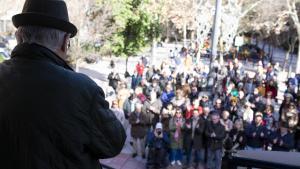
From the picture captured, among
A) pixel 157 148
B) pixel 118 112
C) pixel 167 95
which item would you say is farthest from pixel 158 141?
pixel 167 95

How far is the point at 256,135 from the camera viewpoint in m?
9.41

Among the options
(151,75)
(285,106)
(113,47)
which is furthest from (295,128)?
(113,47)

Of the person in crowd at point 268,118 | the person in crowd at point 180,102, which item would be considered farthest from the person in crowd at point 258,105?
the person in crowd at point 180,102

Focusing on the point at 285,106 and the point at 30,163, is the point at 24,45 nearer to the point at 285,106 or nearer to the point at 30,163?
the point at 30,163

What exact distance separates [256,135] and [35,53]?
813 centimetres

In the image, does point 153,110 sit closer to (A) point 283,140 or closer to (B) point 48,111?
(A) point 283,140

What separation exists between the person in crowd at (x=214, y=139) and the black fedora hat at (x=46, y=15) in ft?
25.4

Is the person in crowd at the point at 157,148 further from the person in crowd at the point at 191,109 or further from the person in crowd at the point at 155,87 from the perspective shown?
the person in crowd at the point at 155,87

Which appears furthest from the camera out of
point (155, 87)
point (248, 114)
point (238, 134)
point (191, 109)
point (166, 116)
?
point (155, 87)

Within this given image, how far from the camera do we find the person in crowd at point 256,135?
941 cm

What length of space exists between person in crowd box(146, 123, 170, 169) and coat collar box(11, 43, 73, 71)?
790cm

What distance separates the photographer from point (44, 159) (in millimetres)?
1733

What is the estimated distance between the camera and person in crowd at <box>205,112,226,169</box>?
941 cm

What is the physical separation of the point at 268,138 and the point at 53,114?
8.22 meters
